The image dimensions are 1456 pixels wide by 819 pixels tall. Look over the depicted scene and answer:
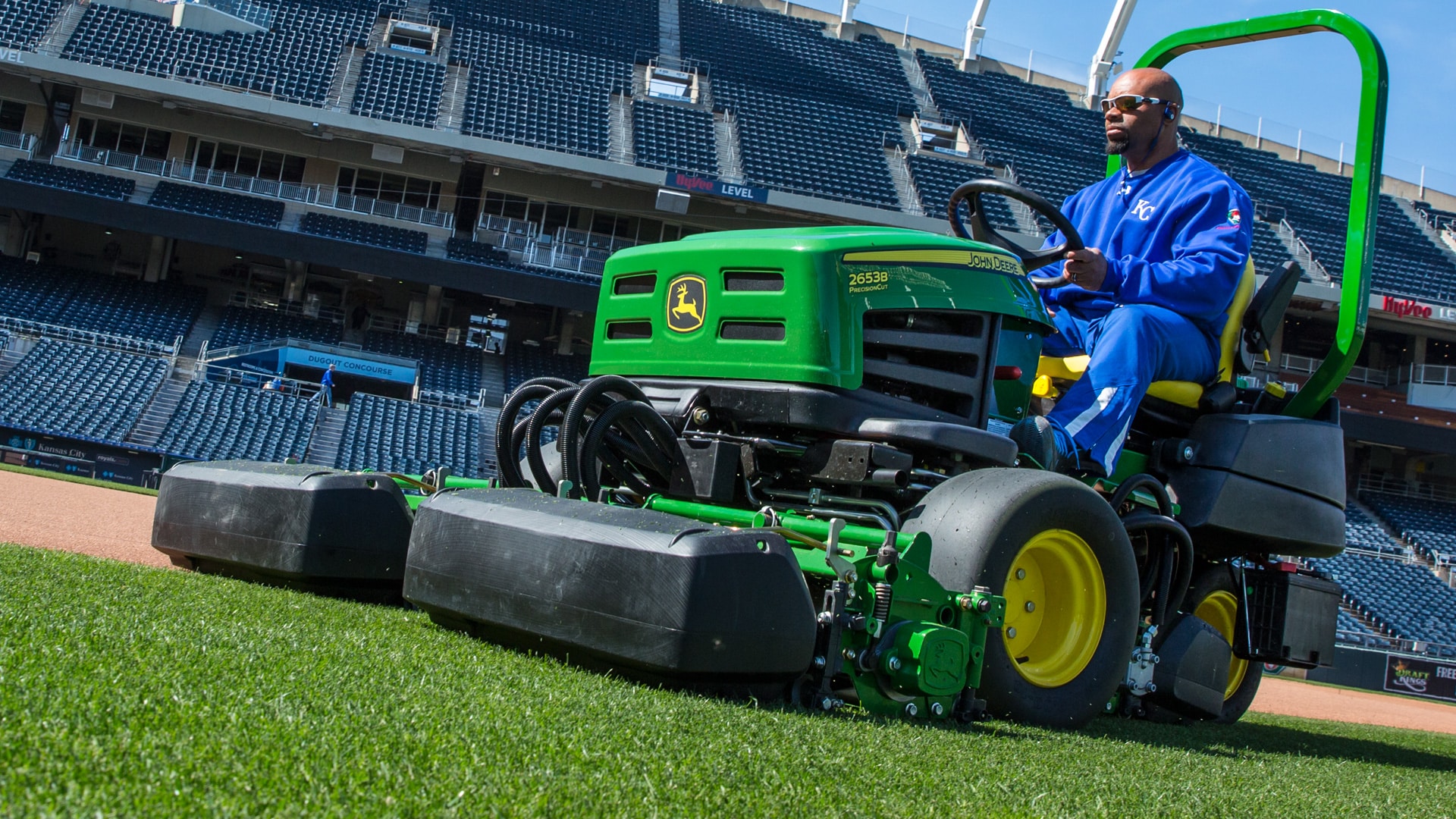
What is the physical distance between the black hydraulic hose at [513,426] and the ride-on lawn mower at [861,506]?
0.7 inches

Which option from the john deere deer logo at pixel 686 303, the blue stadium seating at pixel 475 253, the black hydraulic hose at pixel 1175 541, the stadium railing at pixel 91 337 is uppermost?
the blue stadium seating at pixel 475 253

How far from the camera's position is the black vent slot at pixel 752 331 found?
3977 mm

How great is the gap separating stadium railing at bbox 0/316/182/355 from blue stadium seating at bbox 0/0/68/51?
24.2ft

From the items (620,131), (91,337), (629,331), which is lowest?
(91,337)

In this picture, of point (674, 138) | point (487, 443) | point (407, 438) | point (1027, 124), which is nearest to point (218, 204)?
point (407, 438)

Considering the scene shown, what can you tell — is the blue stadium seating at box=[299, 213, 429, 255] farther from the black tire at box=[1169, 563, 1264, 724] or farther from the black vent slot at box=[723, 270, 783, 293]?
the black vent slot at box=[723, 270, 783, 293]

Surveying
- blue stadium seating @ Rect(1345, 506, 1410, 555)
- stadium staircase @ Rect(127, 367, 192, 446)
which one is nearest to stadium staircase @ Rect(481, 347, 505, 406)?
stadium staircase @ Rect(127, 367, 192, 446)

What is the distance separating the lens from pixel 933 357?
425 cm

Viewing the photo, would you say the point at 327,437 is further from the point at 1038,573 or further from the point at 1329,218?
the point at 1329,218

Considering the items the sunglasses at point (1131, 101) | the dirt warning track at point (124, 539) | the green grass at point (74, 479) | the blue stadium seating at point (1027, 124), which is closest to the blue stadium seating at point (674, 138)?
the blue stadium seating at point (1027, 124)

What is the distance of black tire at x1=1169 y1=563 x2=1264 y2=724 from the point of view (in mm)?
5332

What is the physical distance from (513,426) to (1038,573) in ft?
6.60

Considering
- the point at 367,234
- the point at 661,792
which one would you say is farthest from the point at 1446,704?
the point at 367,234

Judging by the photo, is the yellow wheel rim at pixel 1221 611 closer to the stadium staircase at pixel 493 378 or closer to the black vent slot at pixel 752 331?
the black vent slot at pixel 752 331
